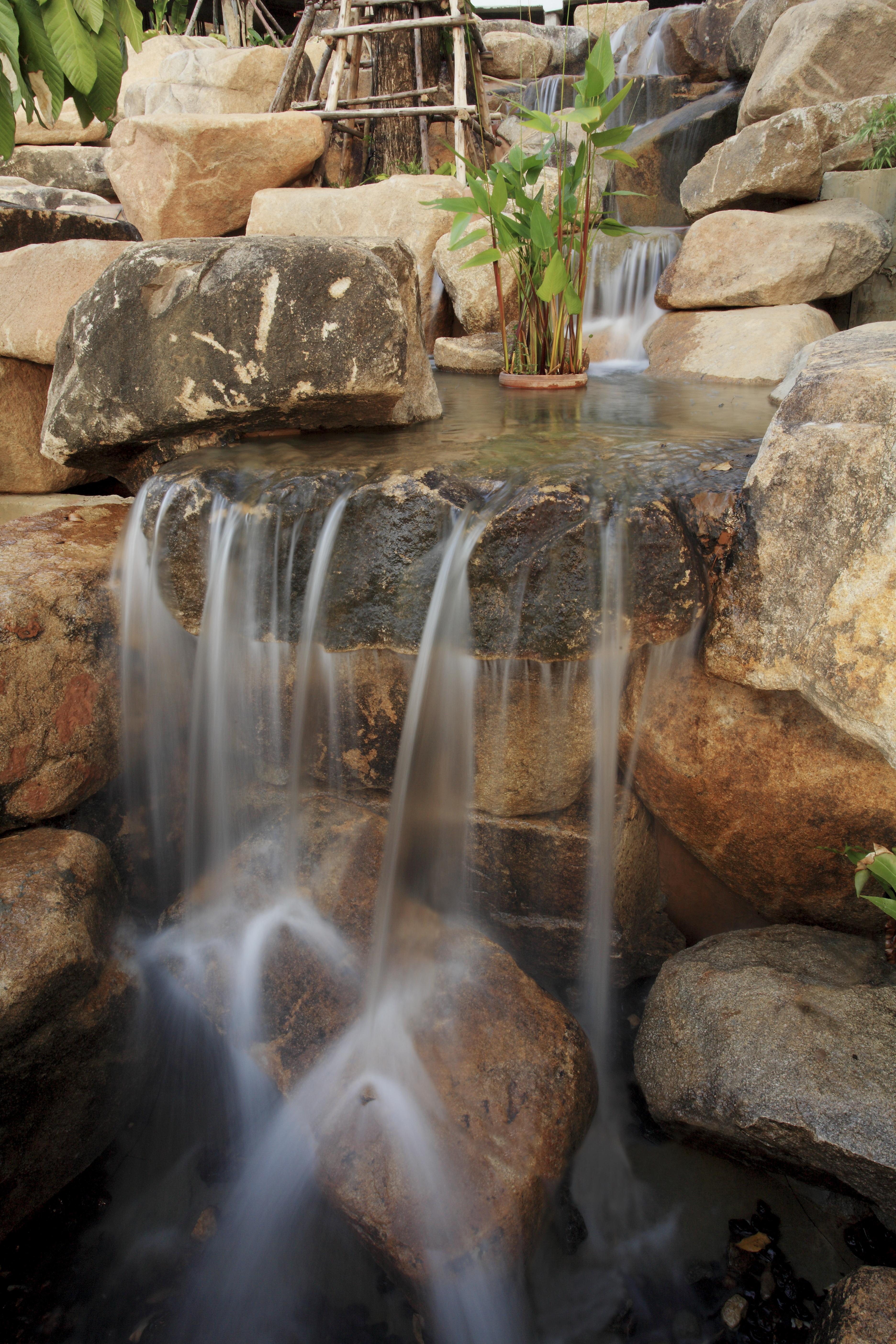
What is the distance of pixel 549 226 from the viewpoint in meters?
4.21

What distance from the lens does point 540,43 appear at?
13.2 meters

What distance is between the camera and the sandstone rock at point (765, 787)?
A: 2223 mm

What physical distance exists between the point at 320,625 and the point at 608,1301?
6.40 feet

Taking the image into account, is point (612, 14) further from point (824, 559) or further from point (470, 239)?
point (824, 559)

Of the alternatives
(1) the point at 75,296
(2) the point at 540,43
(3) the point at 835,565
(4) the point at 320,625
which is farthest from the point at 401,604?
(2) the point at 540,43

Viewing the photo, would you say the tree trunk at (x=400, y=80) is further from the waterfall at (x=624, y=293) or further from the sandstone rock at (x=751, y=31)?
the waterfall at (x=624, y=293)

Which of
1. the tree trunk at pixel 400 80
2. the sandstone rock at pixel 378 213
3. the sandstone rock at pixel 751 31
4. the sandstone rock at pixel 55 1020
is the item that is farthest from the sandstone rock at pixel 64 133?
the sandstone rock at pixel 55 1020

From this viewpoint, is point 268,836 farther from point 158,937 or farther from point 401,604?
point 401,604

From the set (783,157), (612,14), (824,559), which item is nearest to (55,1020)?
(824,559)

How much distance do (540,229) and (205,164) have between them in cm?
489

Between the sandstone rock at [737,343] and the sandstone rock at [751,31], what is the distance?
4.90m

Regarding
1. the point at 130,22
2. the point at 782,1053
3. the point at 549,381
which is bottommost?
the point at 782,1053

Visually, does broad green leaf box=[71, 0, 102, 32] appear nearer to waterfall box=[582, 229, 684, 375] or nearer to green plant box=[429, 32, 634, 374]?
green plant box=[429, 32, 634, 374]

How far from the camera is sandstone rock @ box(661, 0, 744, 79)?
9.47 metres
